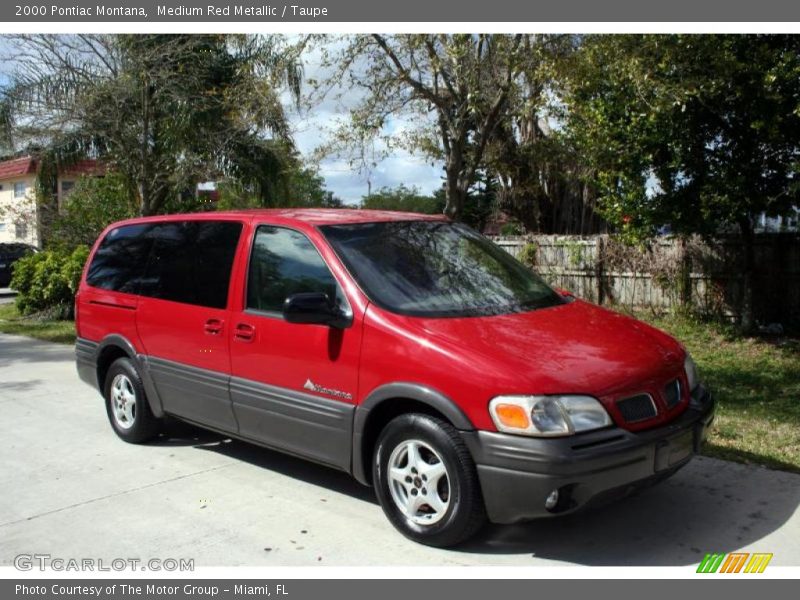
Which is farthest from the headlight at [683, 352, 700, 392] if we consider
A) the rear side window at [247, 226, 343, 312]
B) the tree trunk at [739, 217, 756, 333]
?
the tree trunk at [739, 217, 756, 333]

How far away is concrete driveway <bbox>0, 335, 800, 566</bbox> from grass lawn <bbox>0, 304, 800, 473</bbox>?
1.39ft

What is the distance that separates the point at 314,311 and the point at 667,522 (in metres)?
2.35

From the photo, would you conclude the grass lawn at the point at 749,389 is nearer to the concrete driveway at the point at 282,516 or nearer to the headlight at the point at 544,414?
the concrete driveway at the point at 282,516

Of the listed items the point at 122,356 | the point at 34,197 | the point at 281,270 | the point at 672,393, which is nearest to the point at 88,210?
the point at 34,197

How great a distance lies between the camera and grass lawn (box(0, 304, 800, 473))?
5.72 metres

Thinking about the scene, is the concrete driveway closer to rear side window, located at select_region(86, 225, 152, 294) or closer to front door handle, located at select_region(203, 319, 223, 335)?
front door handle, located at select_region(203, 319, 223, 335)

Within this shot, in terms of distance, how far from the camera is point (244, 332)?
200 inches

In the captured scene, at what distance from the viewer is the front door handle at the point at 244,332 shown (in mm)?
5027

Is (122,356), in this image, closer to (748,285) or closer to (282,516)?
(282,516)

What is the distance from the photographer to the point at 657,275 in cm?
1205

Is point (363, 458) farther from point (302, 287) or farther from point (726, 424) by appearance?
point (726, 424)

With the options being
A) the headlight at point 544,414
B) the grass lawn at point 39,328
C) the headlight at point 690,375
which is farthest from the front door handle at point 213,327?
the grass lawn at point 39,328

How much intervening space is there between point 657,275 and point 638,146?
10.5 feet

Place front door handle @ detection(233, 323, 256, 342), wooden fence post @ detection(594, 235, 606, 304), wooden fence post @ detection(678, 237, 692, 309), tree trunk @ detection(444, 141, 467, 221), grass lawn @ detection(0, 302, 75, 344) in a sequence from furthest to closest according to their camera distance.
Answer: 1. wooden fence post @ detection(594, 235, 606, 304)
2. grass lawn @ detection(0, 302, 75, 344)
3. wooden fence post @ detection(678, 237, 692, 309)
4. tree trunk @ detection(444, 141, 467, 221)
5. front door handle @ detection(233, 323, 256, 342)
